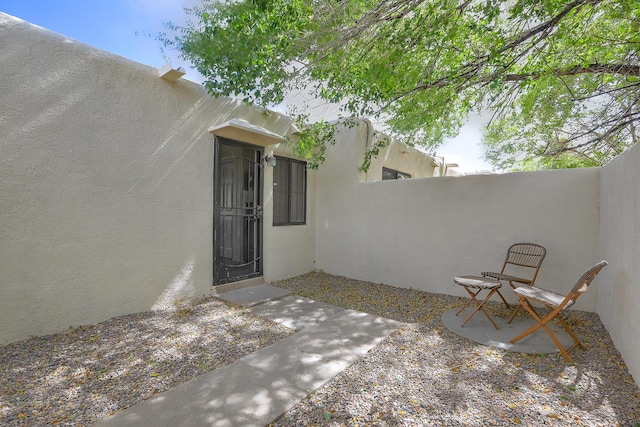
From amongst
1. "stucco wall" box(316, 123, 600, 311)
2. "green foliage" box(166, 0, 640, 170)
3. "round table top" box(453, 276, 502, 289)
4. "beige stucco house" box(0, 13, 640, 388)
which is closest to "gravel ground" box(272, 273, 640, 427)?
"beige stucco house" box(0, 13, 640, 388)

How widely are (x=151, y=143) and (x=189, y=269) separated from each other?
6.49ft

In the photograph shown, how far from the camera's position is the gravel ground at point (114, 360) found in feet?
7.08

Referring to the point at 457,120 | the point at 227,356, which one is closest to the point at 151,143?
the point at 227,356

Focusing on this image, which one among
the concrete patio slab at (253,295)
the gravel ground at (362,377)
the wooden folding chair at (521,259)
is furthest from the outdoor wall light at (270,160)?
the wooden folding chair at (521,259)

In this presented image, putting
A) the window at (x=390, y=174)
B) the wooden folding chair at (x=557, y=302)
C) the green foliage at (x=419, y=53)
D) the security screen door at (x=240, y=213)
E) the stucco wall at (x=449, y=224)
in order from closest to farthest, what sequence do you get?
the wooden folding chair at (x=557, y=302)
the green foliage at (x=419, y=53)
the stucco wall at (x=449, y=224)
the security screen door at (x=240, y=213)
the window at (x=390, y=174)

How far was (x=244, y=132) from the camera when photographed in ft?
16.5

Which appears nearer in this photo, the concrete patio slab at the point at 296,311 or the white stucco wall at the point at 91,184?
the white stucco wall at the point at 91,184

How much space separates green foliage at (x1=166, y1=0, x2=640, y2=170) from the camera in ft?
12.2

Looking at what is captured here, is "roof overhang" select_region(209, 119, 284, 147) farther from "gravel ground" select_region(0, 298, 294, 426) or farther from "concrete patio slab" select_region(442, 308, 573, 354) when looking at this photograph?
"concrete patio slab" select_region(442, 308, 573, 354)

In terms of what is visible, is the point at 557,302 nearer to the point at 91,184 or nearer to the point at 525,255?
the point at 525,255

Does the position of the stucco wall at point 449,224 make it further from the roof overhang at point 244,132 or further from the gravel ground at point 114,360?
the gravel ground at point 114,360

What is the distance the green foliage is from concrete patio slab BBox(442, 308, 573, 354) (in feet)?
10.5

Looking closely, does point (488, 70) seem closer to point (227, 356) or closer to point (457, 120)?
point (457, 120)

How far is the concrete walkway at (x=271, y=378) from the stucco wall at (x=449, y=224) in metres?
2.00
